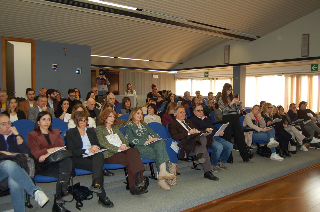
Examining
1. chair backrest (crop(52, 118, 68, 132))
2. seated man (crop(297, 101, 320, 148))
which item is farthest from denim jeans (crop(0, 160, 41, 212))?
seated man (crop(297, 101, 320, 148))

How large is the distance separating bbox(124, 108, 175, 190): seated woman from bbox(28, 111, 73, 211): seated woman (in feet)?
3.31

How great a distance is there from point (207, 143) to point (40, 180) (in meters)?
2.47

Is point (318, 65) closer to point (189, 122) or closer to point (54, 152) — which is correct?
point (189, 122)

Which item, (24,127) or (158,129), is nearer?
(24,127)

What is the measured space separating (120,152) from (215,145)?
1679 mm

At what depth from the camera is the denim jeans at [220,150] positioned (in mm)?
4391

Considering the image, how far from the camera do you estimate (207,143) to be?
433 cm

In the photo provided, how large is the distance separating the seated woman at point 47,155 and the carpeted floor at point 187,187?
28 cm

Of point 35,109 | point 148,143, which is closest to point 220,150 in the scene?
point 148,143

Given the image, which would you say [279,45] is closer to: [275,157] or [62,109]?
[275,157]

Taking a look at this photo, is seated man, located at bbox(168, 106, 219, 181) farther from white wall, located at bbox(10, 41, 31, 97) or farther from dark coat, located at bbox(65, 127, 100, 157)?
white wall, located at bbox(10, 41, 31, 97)

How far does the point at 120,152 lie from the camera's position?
3.46 metres

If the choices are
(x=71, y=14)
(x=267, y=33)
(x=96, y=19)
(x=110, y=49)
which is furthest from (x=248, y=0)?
(x=110, y=49)

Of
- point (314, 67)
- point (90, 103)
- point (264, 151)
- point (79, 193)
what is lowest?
point (264, 151)
